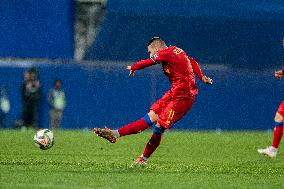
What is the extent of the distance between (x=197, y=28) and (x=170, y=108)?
17218mm

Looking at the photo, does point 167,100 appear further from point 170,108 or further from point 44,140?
point 44,140

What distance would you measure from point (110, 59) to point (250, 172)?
56.2 feet

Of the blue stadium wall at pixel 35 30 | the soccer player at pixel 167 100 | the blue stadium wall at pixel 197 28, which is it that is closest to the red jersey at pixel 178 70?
the soccer player at pixel 167 100

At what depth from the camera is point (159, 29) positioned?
30.9 m

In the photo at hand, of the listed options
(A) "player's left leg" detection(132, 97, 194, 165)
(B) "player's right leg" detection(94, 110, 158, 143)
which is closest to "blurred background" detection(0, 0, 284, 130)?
(B) "player's right leg" detection(94, 110, 158, 143)

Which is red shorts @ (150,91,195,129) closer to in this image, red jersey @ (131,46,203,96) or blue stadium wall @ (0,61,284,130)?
red jersey @ (131,46,203,96)

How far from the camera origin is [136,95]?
3028 cm

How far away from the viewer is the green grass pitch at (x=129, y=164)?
444 inches

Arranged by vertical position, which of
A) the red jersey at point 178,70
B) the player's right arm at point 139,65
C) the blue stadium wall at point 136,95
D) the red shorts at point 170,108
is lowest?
the blue stadium wall at point 136,95

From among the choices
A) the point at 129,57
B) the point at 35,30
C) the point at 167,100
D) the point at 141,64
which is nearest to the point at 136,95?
the point at 129,57

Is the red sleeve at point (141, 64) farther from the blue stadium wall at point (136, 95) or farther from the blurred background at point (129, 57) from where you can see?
the blue stadium wall at point (136, 95)

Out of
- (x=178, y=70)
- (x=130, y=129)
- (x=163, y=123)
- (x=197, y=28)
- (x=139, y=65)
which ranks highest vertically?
(x=139, y=65)

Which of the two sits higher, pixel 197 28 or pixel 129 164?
pixel 129 164

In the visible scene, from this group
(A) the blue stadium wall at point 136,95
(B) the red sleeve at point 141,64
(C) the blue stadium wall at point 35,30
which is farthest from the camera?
(C) the blue stadium wall at point 35,30
